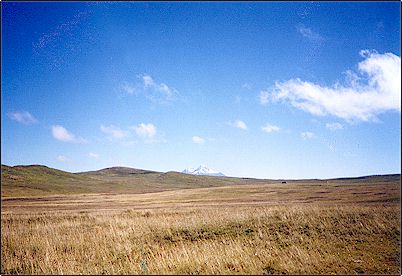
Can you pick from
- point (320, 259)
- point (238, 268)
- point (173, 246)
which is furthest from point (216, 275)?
point (173, 246)

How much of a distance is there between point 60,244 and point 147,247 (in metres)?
4.56

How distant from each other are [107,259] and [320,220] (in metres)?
11.1

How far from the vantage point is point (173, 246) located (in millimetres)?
12531

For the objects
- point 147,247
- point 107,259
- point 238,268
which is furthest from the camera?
point 147,247

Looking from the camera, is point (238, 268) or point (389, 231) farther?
point (389, 231)

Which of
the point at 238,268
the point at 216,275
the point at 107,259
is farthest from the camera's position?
the point at 107,259

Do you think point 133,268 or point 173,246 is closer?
point 133,268

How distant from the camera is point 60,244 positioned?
1361 cm

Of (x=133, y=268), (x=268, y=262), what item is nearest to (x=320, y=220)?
(x=268, y=262)

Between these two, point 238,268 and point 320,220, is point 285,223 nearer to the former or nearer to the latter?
point 320,220

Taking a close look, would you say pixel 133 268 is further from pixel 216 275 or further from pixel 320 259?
pixel 320 259

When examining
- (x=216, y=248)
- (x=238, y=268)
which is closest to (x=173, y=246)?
(x=216, y=248)

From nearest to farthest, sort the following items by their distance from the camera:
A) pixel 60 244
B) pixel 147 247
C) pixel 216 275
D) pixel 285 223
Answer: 1. pixel 216 275
2. pixel 147 247
3. pixel 60 244
4. pixel 285 223

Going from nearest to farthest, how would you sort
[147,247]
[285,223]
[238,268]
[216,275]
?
1. [216,275]
2. [238,268]
3. [147,247]
4. [285,223]
